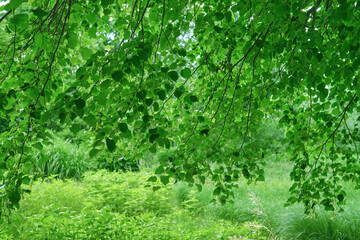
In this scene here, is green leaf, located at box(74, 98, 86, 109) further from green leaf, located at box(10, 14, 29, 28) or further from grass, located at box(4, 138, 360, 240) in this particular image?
grass, located at box(4, 138, 360, 240)

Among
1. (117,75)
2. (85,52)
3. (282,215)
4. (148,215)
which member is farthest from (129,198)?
(117,75)

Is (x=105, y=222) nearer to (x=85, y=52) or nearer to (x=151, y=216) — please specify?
(x=151, y=216)

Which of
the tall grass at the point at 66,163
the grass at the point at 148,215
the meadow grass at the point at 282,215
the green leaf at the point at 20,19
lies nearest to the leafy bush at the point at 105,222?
the grass at the point at 148,215

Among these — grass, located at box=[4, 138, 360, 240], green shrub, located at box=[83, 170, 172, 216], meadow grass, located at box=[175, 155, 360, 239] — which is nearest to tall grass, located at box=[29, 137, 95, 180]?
grass, located at box=[4, 138, 360, 240]

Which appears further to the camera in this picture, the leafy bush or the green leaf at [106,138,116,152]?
the leafy bush

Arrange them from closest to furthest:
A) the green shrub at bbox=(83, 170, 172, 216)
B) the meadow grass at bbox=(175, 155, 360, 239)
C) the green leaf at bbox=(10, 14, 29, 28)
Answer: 1. the green leaf at bbox=(10, 14, 29, 28)
2. the meadow grass at bbox=(175, 155, 360, 239)
3. the green shrub at bbox=(83, 170, 172, 216)

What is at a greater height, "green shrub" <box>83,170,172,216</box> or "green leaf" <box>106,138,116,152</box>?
"green leaf" <box>106,138,116,152</box>

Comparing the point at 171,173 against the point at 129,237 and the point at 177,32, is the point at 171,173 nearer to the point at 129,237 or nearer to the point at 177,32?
the point at 177,32

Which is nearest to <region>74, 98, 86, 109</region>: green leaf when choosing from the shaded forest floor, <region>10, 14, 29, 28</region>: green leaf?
<region>10, 14, 29, 28</region>: green leaf

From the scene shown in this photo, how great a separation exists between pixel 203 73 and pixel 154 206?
9.42 feet

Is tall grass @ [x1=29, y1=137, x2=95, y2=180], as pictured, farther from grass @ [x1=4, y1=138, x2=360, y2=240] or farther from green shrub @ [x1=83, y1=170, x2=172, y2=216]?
green shrub @ [x1=83, y1=170, x2=172, y2=216]

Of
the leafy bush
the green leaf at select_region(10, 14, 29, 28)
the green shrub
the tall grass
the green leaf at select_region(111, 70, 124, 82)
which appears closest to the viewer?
the green leaf at select_region(10, 14, 29, 28)

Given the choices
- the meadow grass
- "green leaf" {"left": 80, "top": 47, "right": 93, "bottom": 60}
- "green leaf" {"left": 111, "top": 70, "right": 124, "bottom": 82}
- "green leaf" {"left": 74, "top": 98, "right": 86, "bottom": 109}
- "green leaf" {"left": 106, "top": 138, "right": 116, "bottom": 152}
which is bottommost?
the meadow grass

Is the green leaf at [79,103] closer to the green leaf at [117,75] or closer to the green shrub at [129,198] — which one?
the green leaf at [117,75]
